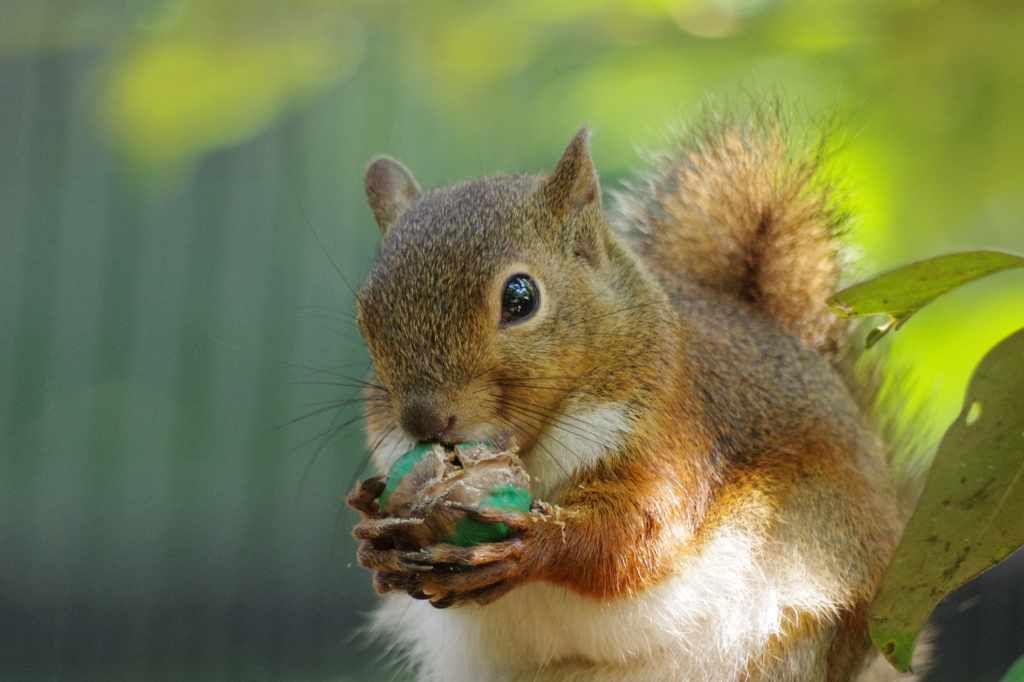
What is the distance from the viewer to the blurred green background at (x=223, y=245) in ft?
12.4

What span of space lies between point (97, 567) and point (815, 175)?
3494 millimetres

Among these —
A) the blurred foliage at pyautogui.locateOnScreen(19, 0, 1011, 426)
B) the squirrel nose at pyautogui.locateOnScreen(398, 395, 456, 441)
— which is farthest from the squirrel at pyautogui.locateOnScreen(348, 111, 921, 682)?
the blurred foliage at pyautogui.locateOnScreen(19, 0, 1011, 426)

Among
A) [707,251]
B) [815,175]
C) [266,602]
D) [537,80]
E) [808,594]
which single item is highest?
[537,80]

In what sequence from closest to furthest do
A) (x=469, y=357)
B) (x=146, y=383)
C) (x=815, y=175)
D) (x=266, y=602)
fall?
(x=469, y=357), (x=815, y=175), (x=266, y=602), (x=146, y=383)

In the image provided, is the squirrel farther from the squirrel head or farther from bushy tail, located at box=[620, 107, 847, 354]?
bushy tail, located at box=[620, 107, 847, 354]

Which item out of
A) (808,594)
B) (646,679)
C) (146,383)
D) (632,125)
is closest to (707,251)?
(808,594)

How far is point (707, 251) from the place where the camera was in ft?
6.61

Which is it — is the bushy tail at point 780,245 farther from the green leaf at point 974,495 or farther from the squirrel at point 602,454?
the green leaf at point 974,495

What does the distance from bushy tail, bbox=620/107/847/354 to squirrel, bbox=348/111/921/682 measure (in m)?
0.11

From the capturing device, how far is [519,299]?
54.6 inches

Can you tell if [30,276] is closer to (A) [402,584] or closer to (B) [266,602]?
(B) [266,602]

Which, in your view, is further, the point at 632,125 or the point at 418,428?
the point at 632,125

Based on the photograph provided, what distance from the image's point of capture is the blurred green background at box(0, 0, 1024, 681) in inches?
149

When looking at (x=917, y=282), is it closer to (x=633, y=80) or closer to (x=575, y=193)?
(x=575, y=193)
